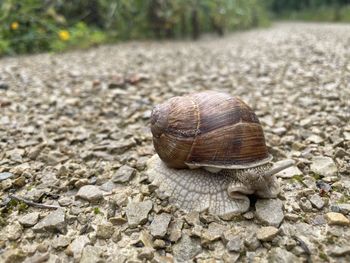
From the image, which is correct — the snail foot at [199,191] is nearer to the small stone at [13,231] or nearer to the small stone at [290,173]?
the small stone at [290,173]

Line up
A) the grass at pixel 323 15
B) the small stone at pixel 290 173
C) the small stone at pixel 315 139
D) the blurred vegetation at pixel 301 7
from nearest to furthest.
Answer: the small stone at pixel 290 173
the small stone at pixel 315 139
the grass at pixel 323 15
the blurred vegetation at pixel 301 7

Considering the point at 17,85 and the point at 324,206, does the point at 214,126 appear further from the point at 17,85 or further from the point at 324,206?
the point at 17,85

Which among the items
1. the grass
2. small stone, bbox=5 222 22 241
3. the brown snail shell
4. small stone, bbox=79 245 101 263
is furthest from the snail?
the grass

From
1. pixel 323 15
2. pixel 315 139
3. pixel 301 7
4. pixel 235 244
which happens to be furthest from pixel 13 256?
pixel 301 7

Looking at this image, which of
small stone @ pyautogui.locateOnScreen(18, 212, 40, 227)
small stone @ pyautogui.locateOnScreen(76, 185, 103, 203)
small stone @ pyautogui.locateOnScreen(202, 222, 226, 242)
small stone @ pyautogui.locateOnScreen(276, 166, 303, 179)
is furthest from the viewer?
small stone @ pyautogui.locateOnScreen(276, 166, 303, 179)

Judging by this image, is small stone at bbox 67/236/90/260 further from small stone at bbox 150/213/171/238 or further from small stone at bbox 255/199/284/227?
small stone at bbox 255/199/284/227

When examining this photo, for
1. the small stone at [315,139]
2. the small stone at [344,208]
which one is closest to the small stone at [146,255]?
the small stone at [344,208]
